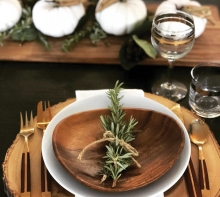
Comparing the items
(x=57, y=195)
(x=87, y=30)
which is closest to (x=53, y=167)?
(x=57, y=195)

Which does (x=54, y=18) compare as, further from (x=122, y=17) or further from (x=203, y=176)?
(x=203, y=176)

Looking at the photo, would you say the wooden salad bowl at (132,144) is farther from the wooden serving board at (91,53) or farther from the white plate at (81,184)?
the wooden serving board at (91,53)

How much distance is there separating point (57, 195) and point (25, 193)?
45mm

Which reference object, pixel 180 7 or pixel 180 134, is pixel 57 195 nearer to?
pixel 180 134

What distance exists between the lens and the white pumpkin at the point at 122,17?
3.01 ft

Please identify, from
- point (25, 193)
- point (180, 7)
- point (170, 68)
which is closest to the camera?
point (25, 193)

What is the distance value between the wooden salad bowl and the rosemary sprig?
0.04 ft

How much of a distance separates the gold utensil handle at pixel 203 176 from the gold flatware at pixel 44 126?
0.22m

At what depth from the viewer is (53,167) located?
0.58m

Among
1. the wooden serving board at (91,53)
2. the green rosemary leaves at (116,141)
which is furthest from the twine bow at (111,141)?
the wooden serving board at (91,53)

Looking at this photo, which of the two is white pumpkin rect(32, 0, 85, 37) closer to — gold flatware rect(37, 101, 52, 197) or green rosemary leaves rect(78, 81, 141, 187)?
gold flatware rect(37, 101, 52, 197)

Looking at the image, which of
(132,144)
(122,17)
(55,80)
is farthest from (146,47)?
(132,144)

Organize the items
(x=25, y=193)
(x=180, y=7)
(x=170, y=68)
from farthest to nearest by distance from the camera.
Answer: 1. (x=180, y=7)
2. (x=170, y=68)
3. (x=25, y=193)

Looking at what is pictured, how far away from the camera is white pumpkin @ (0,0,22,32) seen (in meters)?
0.93
